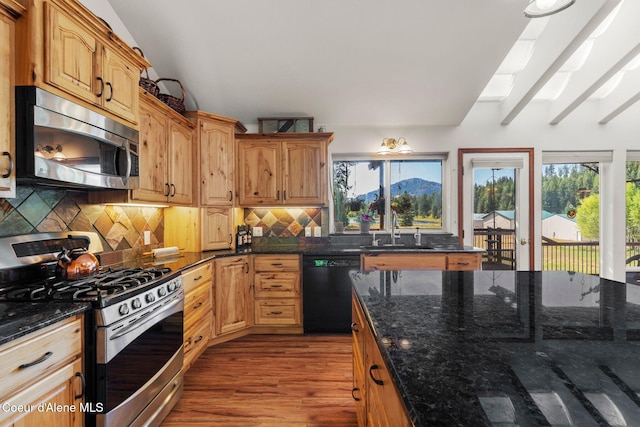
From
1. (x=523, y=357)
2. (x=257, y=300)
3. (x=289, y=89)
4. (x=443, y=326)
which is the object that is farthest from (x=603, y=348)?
(x=289, y=89)

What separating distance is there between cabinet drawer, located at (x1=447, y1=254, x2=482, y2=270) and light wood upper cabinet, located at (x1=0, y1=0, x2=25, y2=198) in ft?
11.3

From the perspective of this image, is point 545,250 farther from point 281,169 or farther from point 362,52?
point 281,169

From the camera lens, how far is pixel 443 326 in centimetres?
102

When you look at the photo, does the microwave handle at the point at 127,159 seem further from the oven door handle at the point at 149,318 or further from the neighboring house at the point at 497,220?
the neighboring house at the point at 497,220

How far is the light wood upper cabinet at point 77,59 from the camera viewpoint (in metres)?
1.45

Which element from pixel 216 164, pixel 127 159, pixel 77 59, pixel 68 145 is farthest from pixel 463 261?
pixel 77 59

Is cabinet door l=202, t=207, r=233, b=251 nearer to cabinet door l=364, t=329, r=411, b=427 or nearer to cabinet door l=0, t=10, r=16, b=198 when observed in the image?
cabinet door l=0, t=10, r=16, b=198

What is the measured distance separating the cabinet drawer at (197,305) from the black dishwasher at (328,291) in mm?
961

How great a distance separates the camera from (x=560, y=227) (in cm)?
413

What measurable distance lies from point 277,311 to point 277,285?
0.28 meters

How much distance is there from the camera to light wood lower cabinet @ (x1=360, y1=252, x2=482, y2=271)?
10.6 feet

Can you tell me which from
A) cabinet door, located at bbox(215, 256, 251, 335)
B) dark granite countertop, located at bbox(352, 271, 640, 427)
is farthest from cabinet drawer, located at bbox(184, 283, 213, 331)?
dark granite countertop, located at bbox(352, 271, 640, 427)

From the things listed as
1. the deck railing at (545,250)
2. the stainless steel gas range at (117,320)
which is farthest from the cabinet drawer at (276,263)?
the deck railing at (545,250)

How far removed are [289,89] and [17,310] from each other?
2876 mm
